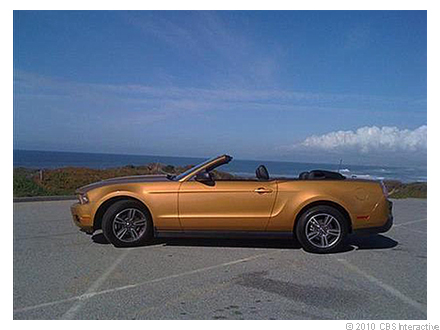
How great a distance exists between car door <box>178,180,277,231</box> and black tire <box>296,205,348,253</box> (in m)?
0.57

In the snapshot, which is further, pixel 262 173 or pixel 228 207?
pixel 262 173

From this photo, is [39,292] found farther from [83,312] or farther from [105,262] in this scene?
[105,262]

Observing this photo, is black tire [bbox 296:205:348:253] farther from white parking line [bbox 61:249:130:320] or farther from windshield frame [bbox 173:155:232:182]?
white parking line [bbox 61:249:130:320]

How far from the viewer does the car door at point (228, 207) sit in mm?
6199

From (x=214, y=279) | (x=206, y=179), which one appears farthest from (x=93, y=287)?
(x=206, y=179)

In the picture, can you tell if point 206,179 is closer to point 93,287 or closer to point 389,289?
point 93,287

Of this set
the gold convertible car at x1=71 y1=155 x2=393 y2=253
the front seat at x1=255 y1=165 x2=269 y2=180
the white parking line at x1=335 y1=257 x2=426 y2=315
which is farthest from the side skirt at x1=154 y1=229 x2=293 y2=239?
the white parking line at x1=335 y1=257 x2=426 y2=315

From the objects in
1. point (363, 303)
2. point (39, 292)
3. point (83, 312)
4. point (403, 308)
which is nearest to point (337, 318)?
point (363, 303)

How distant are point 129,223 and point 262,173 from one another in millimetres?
2221

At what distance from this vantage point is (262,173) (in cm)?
643

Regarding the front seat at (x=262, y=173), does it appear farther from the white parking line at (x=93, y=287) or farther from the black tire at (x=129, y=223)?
the white parking line at (x=93, y=287)

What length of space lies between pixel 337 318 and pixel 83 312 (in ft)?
7.78

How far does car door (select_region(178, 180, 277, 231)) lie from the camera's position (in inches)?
244

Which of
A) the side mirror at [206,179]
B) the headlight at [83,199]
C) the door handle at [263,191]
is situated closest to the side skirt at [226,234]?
the door handle at [263,191]
